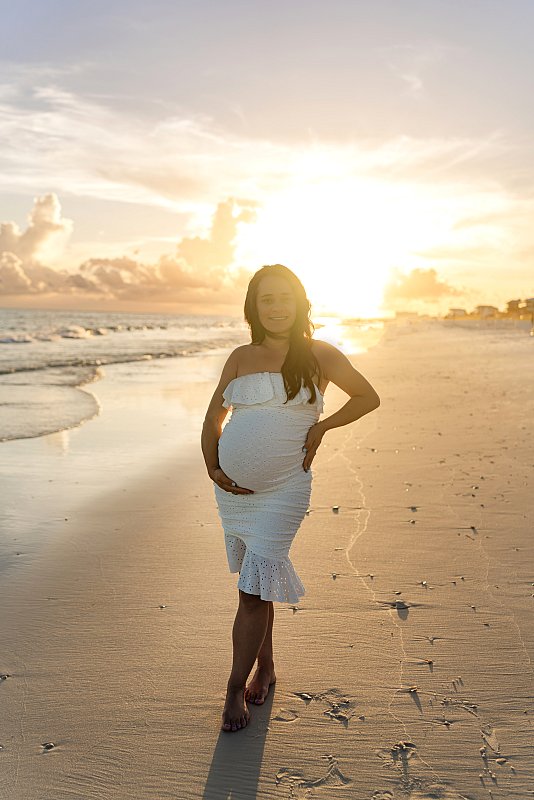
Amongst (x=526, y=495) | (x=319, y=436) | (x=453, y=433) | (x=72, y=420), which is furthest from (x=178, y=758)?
(x=72, y=420)

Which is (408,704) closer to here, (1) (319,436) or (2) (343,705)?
(2) (343,705)

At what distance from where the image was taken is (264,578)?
10.7 ft

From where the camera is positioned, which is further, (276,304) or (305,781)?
(276,304)

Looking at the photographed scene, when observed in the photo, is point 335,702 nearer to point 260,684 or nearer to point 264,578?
point 260,684

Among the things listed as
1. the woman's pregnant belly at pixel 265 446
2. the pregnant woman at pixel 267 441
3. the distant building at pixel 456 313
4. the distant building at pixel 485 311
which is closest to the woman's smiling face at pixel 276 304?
the pregnant woman at pixel 267 441

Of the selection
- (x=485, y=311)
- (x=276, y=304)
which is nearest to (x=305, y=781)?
(x=276, y=304)

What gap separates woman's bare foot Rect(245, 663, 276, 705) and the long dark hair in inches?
59.6

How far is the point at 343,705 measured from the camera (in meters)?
3.41

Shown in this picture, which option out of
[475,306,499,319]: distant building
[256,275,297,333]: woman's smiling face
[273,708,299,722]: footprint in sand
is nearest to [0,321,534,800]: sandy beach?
[273,708,299,722]: footprint in sand

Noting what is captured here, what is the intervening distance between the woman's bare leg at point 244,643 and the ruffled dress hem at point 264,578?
0.23ft

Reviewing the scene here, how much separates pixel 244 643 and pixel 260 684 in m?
0.36

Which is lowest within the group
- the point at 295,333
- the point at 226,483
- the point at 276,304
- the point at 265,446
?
the point at 226,483

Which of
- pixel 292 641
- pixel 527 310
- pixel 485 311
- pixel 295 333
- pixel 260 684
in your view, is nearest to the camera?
pixel 295 333

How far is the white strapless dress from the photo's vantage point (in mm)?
3281
